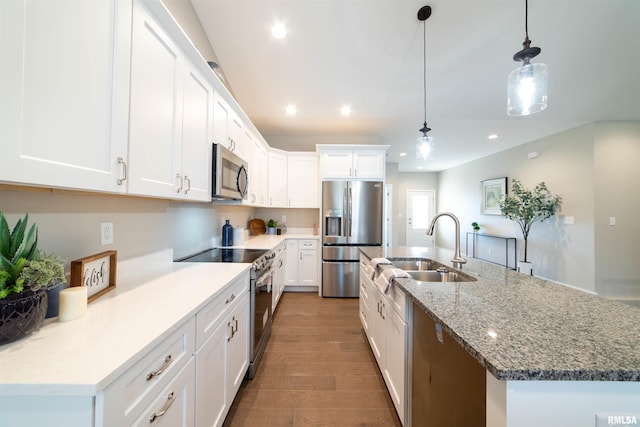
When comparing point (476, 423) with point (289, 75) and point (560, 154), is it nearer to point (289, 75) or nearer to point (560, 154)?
point (289, 75)

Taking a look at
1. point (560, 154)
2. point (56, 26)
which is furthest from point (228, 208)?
point (560, 154)

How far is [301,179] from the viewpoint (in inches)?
161

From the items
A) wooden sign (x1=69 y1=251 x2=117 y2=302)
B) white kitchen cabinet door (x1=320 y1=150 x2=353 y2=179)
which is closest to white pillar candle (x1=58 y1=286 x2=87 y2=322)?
wooden sign (x1=69 y1=251 x2=117 y2=302)

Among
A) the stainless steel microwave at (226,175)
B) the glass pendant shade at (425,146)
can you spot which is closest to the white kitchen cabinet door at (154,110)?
the stainless steel microwave at (226,175)

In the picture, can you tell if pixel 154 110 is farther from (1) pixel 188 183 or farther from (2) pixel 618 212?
(2) pixel 618 212

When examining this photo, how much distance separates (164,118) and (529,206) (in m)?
5.73

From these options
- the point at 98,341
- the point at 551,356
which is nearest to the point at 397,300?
the point at 551,356

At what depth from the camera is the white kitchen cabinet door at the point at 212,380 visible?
3.50ft

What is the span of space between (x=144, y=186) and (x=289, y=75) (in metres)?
2.36

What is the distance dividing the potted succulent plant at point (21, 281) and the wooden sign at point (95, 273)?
25cm

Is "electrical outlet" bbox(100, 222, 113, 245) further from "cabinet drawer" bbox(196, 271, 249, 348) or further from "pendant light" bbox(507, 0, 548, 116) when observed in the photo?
"pendant light" bbox(507, 0, 548, 116)

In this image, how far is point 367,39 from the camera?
2.32m

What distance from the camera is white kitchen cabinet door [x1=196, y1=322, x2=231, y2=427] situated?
107cm

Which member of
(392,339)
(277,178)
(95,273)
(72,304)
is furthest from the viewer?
(277,178)
